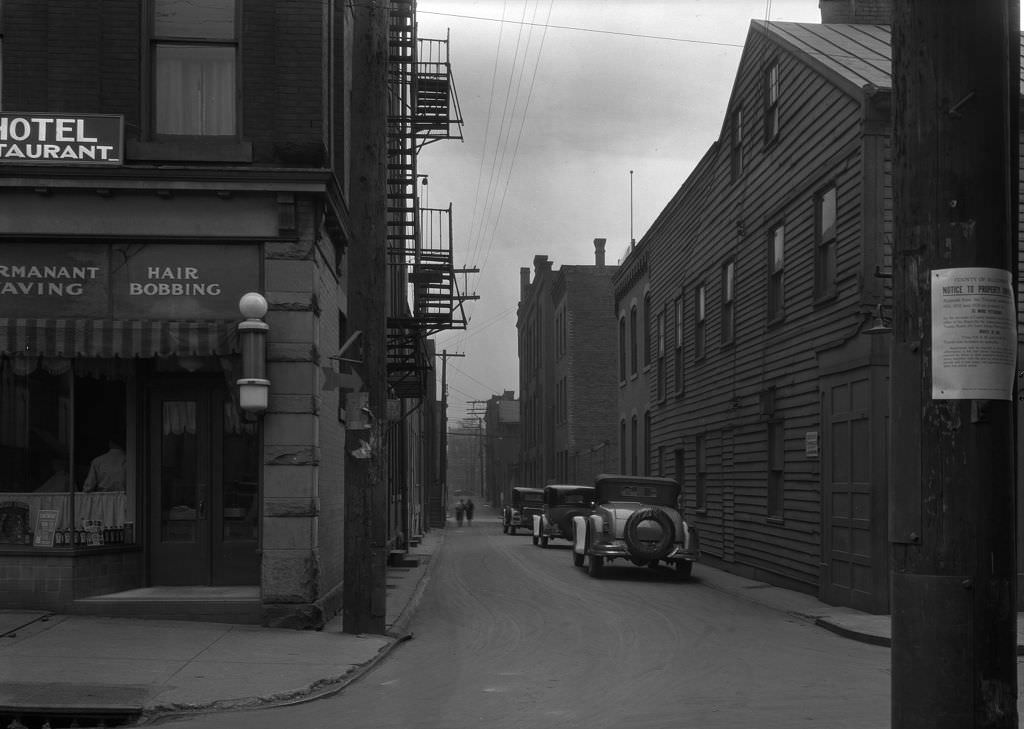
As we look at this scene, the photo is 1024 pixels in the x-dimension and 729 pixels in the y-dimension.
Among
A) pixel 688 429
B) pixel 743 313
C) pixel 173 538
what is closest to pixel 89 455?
pixel 173 538

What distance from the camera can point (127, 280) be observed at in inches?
495

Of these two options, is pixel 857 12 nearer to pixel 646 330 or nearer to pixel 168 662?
pixel 646 330

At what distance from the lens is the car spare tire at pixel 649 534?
20969 millimetres

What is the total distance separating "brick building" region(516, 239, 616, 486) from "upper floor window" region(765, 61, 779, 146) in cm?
2647

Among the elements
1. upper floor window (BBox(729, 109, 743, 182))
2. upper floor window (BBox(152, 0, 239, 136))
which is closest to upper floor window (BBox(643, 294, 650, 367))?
upper floor window (BBox(729, 109, 743, 182))

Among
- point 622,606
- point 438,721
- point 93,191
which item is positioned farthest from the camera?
point 622,606

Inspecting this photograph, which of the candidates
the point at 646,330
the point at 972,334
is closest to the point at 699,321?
the point at 646,330

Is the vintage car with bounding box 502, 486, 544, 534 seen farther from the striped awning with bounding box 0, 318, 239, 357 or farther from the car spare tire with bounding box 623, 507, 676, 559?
the striped awning with bounding box 0, 318, 239, 357

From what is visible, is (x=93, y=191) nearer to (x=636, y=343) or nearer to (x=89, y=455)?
(x=89, y=455)

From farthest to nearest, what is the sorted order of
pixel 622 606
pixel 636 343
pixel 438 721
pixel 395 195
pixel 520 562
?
pixel 636 343, pixel 520 562, pixel 395 195, pixel 622 606, pixel 438 721

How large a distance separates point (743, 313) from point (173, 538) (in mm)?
12957

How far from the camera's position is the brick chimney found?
23625 millimetres

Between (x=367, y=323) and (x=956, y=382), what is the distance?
1007 centimetres

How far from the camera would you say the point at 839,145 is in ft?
55.8
